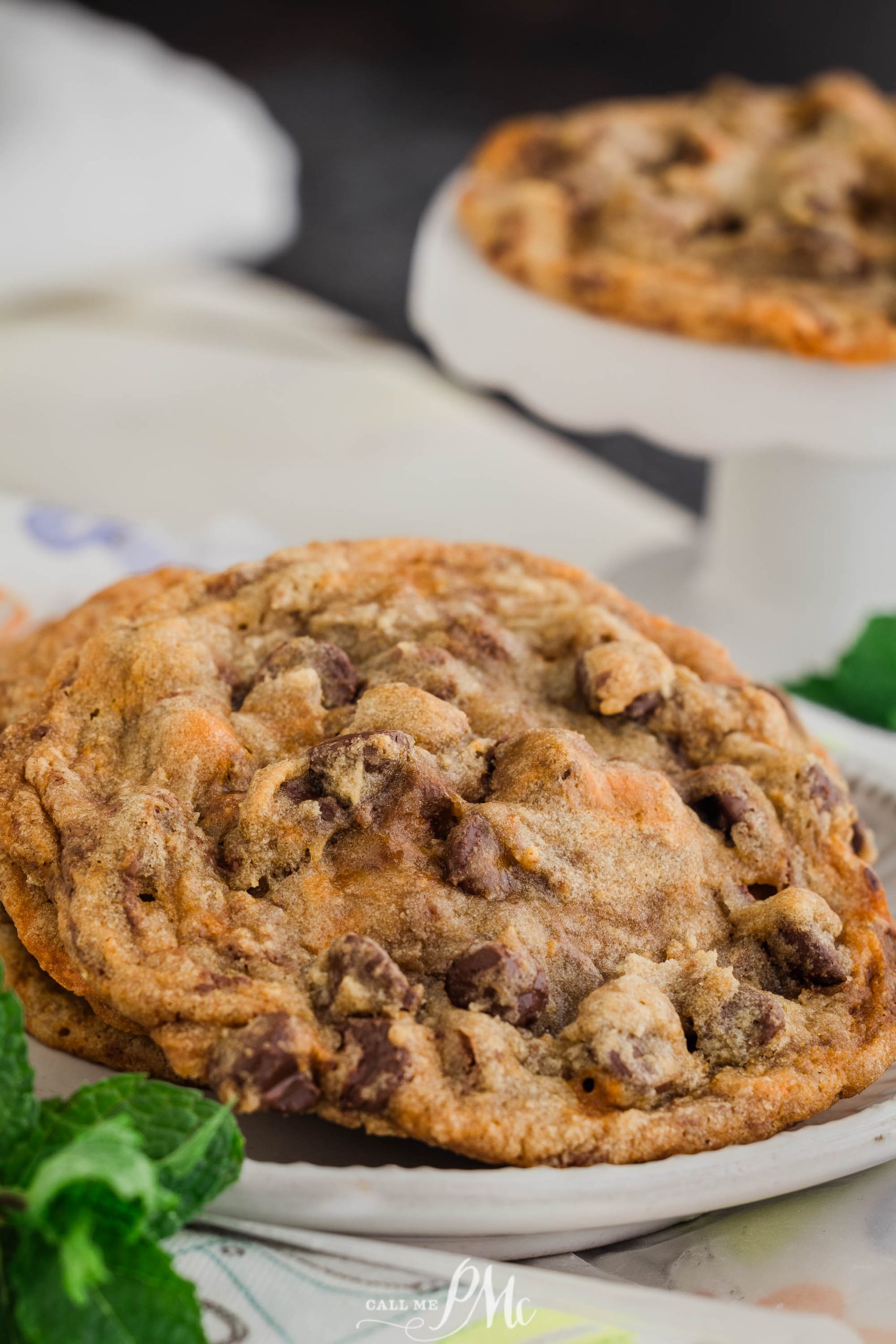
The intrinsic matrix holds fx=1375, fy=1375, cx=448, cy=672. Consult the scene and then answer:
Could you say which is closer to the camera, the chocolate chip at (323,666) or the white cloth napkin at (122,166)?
the chocolate chip at (323,666)

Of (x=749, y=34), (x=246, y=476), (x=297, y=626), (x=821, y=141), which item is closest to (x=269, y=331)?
(x=246, y=476)

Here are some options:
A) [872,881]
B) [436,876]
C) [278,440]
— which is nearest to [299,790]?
[436,876]

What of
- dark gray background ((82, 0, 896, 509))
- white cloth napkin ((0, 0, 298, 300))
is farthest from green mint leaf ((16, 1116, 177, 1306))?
dark gray background ((82, 0, 896, 509))

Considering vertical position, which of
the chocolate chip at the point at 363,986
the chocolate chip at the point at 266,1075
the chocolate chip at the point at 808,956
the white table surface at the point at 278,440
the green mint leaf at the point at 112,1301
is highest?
the chocolate chip at the point at 808,956

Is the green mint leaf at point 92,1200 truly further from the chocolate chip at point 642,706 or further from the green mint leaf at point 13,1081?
the chocolate chip at point 642,706

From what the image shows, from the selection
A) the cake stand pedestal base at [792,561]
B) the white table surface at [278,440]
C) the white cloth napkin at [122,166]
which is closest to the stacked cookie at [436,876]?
the cake stand pedestal base at [792,561]

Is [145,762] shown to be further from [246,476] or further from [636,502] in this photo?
[636,502]
